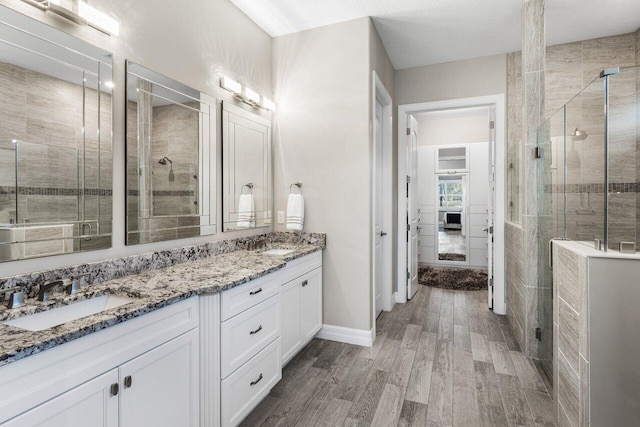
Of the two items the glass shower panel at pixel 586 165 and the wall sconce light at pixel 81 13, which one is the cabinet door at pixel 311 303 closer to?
the glass shower panel at pixel 586 165

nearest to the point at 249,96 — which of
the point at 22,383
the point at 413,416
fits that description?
the point at 22,383

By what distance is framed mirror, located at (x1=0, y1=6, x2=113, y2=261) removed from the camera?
1331 mm

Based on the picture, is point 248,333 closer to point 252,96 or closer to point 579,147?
point 252,96

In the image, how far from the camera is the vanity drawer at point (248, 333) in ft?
5.49

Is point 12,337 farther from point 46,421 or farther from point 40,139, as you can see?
point 40,139

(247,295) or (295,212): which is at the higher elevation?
(295,212)

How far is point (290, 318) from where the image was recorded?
2434mm

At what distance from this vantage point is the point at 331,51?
299cm

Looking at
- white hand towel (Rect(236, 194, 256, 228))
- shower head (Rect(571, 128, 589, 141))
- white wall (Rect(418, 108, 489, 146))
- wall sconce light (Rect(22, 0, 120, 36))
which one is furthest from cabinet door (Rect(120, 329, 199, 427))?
white wall (Rect(418, 108, 489, 146))

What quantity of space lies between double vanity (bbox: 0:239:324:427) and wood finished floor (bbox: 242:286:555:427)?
0.22m

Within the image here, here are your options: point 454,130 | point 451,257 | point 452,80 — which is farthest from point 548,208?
point 454,130

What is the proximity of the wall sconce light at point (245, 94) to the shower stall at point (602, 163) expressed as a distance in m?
2.22

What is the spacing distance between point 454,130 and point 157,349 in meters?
6.10

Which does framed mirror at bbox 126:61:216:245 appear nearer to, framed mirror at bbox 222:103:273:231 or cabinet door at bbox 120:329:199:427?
framed mirror at bbox 222:103:273:231
